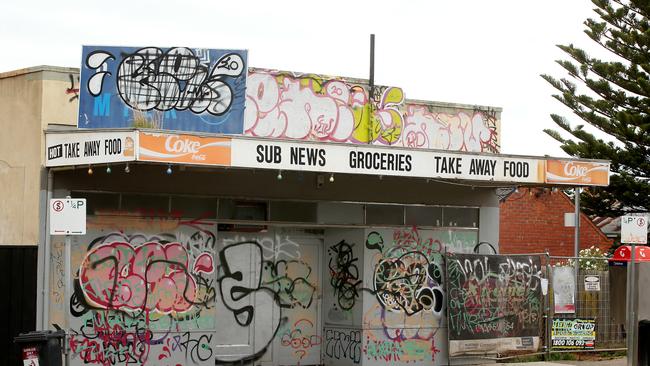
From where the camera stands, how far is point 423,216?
17312mm

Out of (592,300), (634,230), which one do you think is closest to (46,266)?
(634,230)

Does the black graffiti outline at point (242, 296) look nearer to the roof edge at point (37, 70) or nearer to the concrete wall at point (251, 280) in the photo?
the concrete wall at point (251, 280)

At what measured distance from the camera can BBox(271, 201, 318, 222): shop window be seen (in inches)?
634

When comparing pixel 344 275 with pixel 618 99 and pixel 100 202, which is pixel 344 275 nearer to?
pixel 100 202

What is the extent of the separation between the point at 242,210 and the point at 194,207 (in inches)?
33.1

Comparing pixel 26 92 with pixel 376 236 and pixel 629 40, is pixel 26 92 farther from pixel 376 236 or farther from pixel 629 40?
pixel 629 40

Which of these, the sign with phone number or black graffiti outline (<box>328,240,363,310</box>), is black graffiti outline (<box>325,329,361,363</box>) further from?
the sign with phone number

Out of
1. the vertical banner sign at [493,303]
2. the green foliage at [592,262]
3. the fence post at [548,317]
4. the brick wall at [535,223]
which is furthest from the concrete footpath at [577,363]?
the brick wall at [535,223]

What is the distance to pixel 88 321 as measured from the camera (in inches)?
563

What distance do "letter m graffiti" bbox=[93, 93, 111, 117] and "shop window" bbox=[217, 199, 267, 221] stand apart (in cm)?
244

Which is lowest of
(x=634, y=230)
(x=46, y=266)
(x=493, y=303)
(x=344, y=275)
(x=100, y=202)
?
(x=493, y=303)

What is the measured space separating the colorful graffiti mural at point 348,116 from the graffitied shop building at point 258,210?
2 cm

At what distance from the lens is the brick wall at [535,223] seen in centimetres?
2855

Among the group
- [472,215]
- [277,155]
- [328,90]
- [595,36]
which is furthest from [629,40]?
[277,155]
